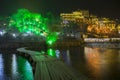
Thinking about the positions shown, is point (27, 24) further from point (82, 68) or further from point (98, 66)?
point (82, 68)

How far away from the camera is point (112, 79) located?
75.3ft

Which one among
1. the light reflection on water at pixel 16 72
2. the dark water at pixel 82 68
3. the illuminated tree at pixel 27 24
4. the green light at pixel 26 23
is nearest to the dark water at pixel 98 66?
the dark water at pixel 82 68

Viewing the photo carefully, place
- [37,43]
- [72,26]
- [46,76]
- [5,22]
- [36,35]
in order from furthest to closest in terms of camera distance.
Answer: [72,26] → [5,22] → [36,35] → [37,43] → [46,76]

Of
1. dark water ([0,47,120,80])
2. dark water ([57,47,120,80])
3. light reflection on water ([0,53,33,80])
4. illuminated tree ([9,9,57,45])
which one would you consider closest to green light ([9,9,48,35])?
illuminated tree ([9,9,57,45])

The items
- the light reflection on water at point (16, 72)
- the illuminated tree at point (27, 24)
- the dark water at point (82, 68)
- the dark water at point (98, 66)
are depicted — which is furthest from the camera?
the illuminated tree at point (27, 24)

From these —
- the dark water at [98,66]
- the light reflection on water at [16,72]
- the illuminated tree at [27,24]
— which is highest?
the illuminated tree at [27,24]

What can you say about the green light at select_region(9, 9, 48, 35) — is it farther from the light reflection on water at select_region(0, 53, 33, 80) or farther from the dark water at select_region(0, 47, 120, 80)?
the light reflection on water at select_region(0, 53, 33, 80)

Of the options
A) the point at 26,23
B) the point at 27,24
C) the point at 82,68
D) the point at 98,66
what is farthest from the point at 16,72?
the point at 26,23

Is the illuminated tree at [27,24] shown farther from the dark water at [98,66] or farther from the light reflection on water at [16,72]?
the light reflection on water at [16,72]

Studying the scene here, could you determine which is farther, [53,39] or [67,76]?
[53,39]

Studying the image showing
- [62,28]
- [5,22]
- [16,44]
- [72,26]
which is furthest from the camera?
[72,26]

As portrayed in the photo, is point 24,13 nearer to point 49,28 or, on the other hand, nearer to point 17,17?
point 17,17

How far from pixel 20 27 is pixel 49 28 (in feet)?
69.8

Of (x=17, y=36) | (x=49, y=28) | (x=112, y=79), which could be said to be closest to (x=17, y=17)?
(x=17, y=36)
